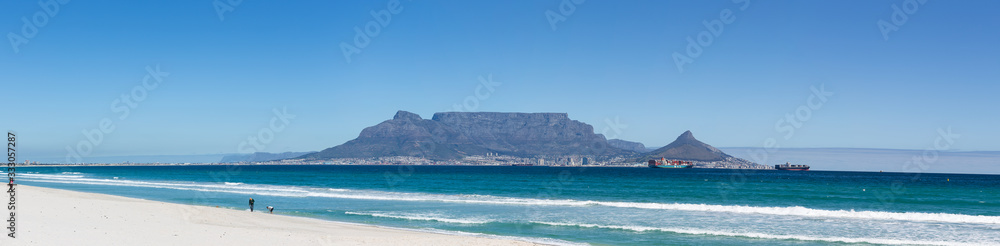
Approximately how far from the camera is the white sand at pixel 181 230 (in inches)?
706

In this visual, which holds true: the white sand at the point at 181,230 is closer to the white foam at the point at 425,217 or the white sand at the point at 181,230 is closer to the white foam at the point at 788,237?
the white foam at the point at 425,217

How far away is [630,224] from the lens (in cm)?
2764

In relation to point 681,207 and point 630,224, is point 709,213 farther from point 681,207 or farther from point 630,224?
point 630,224

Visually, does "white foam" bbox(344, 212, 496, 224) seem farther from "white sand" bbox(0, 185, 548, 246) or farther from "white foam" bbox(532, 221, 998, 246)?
"white foam" bbox(532, 221, 998, 246)

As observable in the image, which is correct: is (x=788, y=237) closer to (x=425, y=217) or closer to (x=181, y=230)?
(x=425, y=217)

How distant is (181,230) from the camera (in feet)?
68.6

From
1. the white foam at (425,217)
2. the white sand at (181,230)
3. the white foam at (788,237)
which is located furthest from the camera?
the white foam at (425,217)

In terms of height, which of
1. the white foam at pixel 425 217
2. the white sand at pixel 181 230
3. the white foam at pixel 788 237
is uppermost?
the white sand at pixel 181 230

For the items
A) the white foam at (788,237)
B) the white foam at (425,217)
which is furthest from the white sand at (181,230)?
the white foam at (788,237)

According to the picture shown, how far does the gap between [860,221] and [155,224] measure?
30.9 m

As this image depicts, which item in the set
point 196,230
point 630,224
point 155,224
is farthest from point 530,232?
point 155,224

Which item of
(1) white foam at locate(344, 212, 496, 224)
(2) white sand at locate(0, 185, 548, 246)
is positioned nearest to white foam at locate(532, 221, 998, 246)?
(1) white foam at locate(344, 212, 496, 224)

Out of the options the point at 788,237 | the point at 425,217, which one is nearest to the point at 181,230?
the point at 425,217

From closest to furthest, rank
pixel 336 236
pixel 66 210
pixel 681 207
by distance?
pixel 336 236 → pixel 66 210 → pixel 681 207
